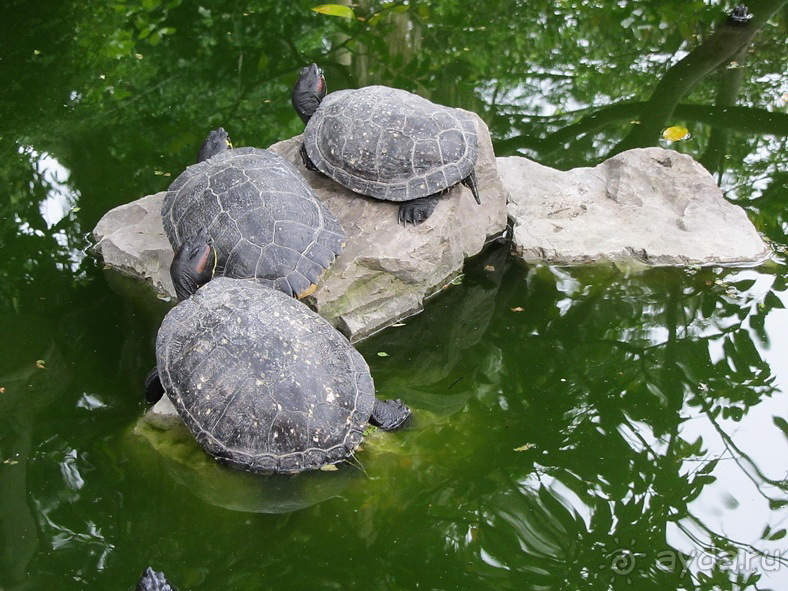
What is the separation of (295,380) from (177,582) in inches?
39.2

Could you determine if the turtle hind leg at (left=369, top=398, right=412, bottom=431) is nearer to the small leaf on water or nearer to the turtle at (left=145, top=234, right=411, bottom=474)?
the turtle at (left=145, top=234, right=411, bottom=474)

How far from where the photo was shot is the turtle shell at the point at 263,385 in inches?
150

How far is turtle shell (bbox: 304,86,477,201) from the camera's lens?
5203 millimetres

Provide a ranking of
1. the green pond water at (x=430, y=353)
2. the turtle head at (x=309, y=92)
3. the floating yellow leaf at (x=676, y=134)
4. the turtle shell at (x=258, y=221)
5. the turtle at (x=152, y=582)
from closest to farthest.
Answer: the turtle at (x=152, y=582) < the green pond water at (x=430, y=353) < the turtle shell at (x=258, y=221) < the turtle head at (x=309, y=92) < the floating yellow leaf at (x=676, y=134)

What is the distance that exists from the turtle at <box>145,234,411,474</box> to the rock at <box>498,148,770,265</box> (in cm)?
220

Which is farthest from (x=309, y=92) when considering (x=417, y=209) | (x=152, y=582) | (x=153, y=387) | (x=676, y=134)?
(x=152, y=582)

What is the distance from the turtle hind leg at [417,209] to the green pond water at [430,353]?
0.57 meters

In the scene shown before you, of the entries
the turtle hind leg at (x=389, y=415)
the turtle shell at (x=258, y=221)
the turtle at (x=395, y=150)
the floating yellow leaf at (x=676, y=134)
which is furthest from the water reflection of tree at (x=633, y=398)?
the floating yellow leaf at (x=676, y=134)

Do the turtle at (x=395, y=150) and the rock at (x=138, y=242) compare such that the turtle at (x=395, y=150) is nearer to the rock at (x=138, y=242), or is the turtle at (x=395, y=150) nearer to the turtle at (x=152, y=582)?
the rock at (x=138, y=242)

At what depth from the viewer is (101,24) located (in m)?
8.59

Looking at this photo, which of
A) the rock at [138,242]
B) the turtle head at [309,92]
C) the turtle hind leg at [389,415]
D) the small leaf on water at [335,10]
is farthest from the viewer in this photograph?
the small leaf on water at [335,10]

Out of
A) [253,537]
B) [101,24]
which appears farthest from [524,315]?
[101,24]

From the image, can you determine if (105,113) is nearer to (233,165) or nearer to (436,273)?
(233,165)

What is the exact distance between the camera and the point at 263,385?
12.5 ft
